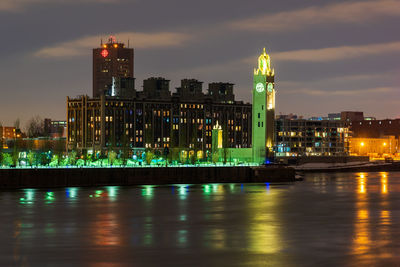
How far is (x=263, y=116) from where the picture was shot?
428 feet

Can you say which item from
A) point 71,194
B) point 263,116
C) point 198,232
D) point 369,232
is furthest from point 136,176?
point 369,232

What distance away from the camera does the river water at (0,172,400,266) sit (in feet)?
102

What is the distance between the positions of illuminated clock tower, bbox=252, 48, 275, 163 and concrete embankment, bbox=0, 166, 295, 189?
632 inches

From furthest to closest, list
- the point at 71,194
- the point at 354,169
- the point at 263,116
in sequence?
the point at 354,169 → the point at 263,116 → the point at 71,194

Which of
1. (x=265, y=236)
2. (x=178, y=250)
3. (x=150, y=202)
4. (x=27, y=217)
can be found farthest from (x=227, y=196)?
(x=178, y=250)

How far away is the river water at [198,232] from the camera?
31156 millimetres

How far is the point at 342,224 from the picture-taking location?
44.9m

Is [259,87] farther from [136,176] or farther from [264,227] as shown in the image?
[264,227]

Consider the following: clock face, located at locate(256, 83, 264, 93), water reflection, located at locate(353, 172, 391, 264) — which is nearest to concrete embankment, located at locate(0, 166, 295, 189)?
clock face, located at locate(256, 83, 264, 93)

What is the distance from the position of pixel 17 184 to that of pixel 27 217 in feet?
143

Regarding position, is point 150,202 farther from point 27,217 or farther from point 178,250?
point 178,250

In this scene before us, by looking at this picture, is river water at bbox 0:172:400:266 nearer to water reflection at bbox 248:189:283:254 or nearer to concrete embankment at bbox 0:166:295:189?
water reflection at bbox 248:189:283:254

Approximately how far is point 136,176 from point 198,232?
63215 millimetres

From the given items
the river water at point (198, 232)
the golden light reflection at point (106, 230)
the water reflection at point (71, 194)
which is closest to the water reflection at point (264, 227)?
the river water at point (198, 232)
